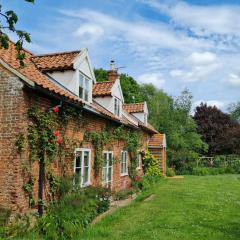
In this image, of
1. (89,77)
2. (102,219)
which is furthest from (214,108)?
(102,219)

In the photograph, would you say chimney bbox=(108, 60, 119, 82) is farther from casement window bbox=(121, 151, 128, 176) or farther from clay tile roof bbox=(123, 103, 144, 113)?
casement window bbox=(121, 151, 128, 176)

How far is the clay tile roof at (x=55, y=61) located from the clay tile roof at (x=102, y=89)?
5.00 metres

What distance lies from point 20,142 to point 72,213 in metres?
2.55

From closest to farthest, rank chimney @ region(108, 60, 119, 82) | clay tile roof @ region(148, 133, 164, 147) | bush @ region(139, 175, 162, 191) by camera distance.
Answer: bush @ region(139, 175, 162, 191) → chimney @ region(108, 60, 119, 82) → clay tile roof @ region(148, 133, 164, 147)

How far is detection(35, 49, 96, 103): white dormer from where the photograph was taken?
1413cm

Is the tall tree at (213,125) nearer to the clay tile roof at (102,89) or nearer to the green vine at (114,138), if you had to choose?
the green vine at (114,138)

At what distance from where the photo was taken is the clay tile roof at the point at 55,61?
14.1 m

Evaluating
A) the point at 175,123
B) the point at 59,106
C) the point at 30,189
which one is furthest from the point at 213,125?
the point at 30,189

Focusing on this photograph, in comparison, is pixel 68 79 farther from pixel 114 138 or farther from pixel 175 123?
pixel 175 123

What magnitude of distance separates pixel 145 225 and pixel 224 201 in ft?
21.9

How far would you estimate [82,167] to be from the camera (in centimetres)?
1393

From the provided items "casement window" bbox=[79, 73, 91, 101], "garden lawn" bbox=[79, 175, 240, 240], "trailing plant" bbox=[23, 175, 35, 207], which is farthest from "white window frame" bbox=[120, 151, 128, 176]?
"trailing plant" bbox=[23, 175, 35, 207]

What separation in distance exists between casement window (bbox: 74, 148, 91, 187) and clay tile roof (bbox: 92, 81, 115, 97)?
→ 578cm

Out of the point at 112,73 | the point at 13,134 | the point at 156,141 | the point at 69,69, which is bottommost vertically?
the point at 13,134
